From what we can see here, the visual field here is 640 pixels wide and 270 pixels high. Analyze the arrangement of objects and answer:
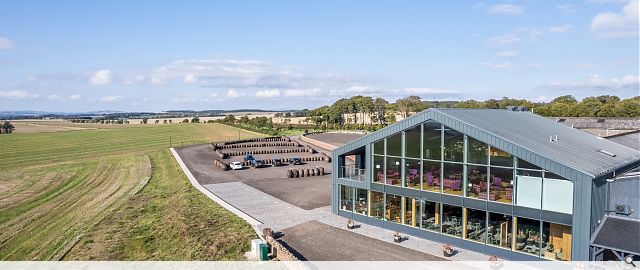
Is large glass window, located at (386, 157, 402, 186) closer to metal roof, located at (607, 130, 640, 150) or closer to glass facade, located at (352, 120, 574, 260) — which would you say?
glass facade, located at (352, 120, 574, 260)

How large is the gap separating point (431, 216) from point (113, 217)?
71.0 feet

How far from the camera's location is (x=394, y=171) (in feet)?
81.8

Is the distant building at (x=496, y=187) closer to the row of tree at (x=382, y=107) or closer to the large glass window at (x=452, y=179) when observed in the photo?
the large glass window at (x=452, y=179)

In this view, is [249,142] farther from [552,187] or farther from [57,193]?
[552,187]

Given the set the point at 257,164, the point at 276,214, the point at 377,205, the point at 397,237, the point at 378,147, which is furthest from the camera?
the point at 257,164

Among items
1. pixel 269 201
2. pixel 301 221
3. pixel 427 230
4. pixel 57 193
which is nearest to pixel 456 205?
pixel 427 230

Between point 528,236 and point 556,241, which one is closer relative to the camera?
point 556,241

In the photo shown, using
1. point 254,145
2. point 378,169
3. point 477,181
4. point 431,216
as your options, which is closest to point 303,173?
point 378,169

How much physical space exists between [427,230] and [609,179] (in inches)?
333

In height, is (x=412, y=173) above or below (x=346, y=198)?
above

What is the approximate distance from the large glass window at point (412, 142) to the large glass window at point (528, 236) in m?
6.01

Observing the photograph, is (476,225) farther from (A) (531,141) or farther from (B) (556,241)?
(A) (531,141)

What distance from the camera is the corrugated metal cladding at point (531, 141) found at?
18922 mm

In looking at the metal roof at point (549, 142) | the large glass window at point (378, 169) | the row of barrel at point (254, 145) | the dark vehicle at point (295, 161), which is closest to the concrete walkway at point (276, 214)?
the large glass window at point (378, 169)
